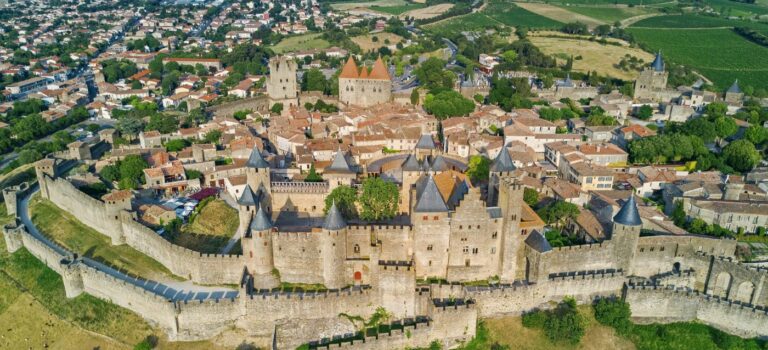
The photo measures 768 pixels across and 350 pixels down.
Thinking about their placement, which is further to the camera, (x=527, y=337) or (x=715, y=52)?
(x=715, y=52)

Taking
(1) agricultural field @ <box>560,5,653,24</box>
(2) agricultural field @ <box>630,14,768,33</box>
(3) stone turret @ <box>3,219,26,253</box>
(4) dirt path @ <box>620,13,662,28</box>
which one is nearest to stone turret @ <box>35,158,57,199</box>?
(3) stone turret @ <box>3,219,26,253</box>

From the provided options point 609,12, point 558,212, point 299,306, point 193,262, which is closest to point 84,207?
point 193,262

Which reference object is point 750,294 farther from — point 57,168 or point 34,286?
point 57,168

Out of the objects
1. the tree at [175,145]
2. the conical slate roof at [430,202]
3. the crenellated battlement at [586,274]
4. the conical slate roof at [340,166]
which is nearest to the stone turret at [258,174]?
the conical slate roof at [340,166]

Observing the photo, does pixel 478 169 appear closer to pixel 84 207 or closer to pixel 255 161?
pixel 255 161

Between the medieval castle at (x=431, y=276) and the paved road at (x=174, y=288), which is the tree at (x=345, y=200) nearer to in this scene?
the medieval castle at (x=431, y=276)

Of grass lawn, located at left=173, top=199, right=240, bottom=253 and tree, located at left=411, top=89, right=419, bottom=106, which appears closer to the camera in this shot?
grass lawn, located at left=173, top=199, right=240, bottom=253

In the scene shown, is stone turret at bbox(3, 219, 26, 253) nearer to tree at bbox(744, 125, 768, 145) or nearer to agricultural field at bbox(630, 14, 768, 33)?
tree at bbox(744, 125, 768, 145)
